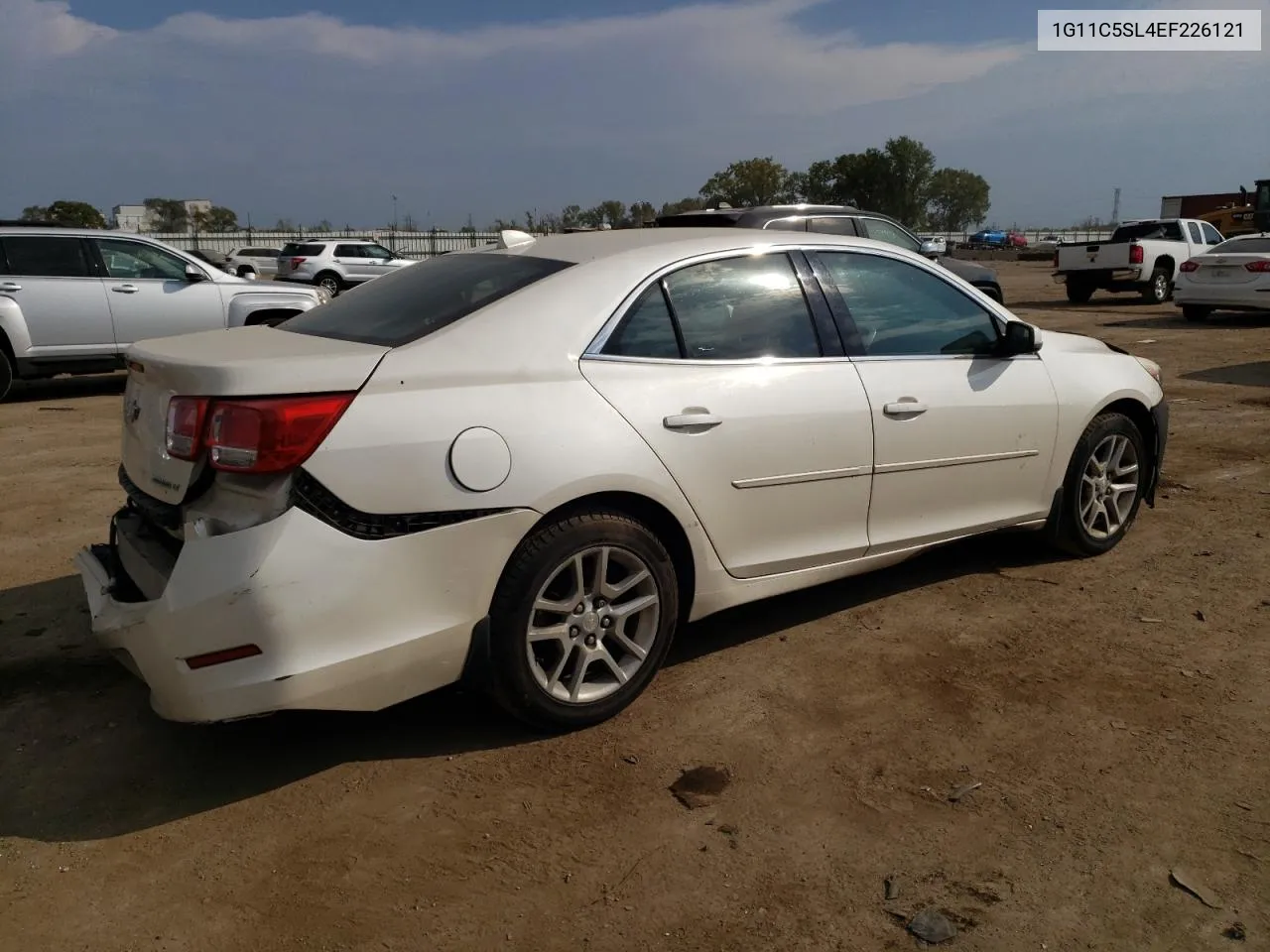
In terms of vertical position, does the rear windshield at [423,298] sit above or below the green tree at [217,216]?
below

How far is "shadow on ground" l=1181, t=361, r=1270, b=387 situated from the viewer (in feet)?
34.2

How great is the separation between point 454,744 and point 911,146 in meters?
85.3

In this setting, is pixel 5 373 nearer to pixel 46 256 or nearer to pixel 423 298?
pixel 46 256

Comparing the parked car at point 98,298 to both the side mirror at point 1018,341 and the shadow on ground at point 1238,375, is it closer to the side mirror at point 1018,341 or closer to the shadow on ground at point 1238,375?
the side mirror at point 1018,341

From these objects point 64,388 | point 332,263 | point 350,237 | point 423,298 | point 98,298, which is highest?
point 350,237

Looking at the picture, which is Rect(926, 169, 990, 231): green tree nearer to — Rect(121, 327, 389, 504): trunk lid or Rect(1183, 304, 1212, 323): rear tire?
Rect(1183, 304, 1212, 323): rear tire

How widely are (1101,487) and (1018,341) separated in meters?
1.00

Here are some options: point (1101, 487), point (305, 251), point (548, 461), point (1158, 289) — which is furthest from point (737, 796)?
point (305, 251)

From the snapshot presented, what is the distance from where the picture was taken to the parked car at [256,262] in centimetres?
2732

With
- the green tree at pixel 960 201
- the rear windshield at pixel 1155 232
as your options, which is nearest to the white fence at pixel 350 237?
the rear windshield at pixel 1155 232

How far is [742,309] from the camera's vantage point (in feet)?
12.4

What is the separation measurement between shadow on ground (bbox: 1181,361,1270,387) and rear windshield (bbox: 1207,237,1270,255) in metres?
4.80

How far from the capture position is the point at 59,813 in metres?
2.96

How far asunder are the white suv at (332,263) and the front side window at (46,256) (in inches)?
645
